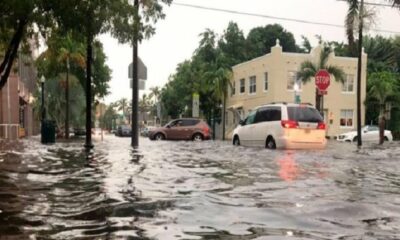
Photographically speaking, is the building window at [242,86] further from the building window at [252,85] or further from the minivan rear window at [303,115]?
the minivan rear window at [303,115]

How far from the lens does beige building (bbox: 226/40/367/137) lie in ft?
155

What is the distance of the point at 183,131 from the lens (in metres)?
36.2

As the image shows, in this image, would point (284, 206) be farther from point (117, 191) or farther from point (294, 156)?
point (294, 156)

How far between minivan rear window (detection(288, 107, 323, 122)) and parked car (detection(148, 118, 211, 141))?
1697cm

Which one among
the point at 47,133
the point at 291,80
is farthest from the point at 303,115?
the point at 291,80

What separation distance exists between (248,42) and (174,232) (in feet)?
204

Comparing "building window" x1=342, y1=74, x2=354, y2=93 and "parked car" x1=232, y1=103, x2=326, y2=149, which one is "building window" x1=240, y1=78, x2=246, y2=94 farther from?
"parked car" x1=232, y1=103, x2=326, y2=149

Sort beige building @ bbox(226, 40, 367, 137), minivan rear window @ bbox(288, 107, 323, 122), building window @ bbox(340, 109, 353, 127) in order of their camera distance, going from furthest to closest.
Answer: building window @ bbox(340, 109, 353, 127), beige building @ bbox(226, 40, 367, 137), minivan rear window @ bbox(288, 107, 323, 122)

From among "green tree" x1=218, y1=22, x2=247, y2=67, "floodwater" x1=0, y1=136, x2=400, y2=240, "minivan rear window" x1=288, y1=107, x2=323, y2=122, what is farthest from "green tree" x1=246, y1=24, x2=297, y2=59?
"floodwater" x1=0, y1=136, x2=400, y2=240

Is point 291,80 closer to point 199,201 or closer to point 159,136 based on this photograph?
point 159,136

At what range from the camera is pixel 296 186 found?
922cm

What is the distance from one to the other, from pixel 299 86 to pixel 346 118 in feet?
18.3

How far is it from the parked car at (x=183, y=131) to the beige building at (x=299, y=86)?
11.5 meters

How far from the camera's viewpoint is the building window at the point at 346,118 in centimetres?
4909
